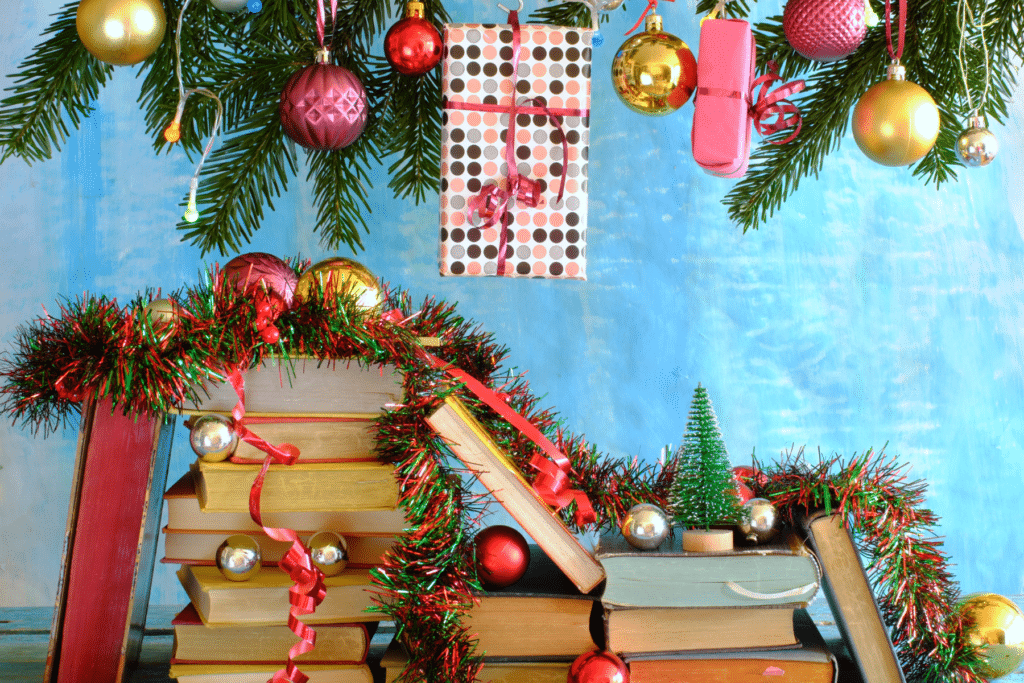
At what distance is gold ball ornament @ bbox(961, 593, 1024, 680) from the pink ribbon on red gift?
1.16 ft

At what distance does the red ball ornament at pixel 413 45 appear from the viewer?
0.76 m

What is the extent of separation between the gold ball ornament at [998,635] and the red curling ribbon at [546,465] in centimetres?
35

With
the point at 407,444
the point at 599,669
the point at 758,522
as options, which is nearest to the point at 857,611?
the point at 758,522

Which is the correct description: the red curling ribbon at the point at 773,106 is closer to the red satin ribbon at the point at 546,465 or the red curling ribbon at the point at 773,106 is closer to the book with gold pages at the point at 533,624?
the red satin ribbon at the point at 546,465

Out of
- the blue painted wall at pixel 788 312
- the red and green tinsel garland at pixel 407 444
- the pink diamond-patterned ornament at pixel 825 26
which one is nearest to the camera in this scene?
the red and green tinsel garland at pixel 407 444

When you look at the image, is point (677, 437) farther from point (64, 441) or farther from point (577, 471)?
point (64, 441)

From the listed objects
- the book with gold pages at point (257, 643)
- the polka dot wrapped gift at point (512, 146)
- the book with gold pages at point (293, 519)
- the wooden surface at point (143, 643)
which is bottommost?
the wooden surface at point (143, 643)

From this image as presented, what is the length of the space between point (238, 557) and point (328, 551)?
2.7 inches

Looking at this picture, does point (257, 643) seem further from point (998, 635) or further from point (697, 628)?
point (998, 635)

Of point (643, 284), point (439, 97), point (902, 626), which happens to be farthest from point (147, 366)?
point (643, 284)

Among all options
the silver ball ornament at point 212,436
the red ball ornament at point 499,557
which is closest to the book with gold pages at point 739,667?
the red ball ornament at point 499,557

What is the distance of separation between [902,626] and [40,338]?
0.72 meters

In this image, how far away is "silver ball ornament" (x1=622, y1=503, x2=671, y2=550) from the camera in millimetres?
639

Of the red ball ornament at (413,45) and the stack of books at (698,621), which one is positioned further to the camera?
the red ball ornament at (413,45)
